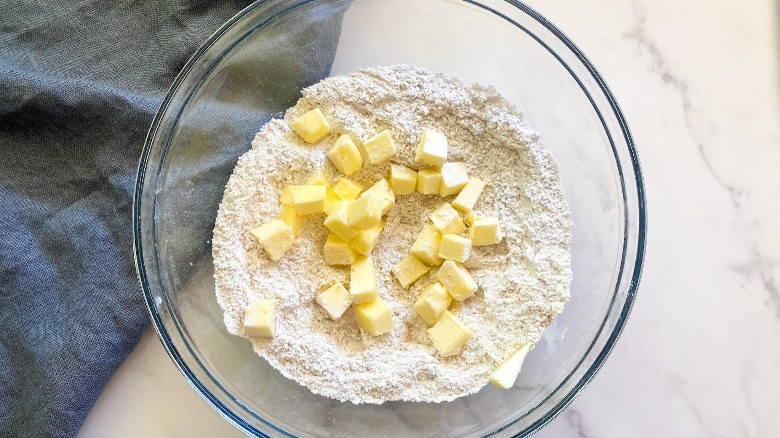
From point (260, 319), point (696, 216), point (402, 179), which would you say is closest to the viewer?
point (260, 319)

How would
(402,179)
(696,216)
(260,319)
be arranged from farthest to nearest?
(696,216) < (402,179) < (260,319)

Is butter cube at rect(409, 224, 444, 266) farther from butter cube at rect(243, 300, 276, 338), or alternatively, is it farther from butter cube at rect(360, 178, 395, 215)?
butter cube at rect(243, 300, 276, 338)

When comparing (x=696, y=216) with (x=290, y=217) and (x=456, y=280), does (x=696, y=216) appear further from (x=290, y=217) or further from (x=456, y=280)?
(x=290, y=217)

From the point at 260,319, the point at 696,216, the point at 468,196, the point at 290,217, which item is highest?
the point at 696,216

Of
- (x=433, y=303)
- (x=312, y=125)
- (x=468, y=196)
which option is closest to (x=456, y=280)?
(x=433, y=303)

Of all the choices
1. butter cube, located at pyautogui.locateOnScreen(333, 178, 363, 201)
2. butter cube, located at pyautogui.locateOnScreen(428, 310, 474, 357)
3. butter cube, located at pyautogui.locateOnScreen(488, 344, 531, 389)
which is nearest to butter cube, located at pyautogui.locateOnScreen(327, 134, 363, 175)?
butter cube, located at pyautogui.locateOnScreen(333, 178, 363, 201)

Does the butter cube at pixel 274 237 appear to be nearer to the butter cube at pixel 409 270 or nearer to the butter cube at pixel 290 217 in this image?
the butter cube at pixel 290 217

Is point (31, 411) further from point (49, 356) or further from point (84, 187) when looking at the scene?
point (84, 187)
